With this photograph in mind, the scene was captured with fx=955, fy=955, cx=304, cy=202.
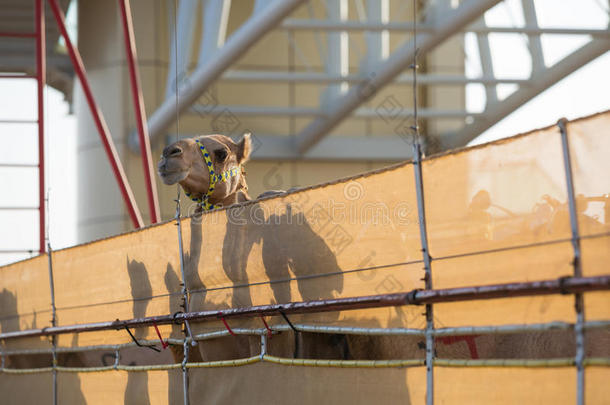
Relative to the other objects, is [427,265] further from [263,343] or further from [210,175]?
[210,175]

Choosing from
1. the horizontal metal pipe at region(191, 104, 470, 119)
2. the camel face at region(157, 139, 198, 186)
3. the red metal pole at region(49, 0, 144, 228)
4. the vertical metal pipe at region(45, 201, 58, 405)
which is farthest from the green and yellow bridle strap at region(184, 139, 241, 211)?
the horizontal metal pipe at region(191, 104, 470, 119)

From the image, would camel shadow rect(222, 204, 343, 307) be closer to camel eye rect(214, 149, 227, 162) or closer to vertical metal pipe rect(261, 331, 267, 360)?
vertical metal pipe rect(261, 331, 267, 360)

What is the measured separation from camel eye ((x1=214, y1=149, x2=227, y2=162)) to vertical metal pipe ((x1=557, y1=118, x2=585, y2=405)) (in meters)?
4.15

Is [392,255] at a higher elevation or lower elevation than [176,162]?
lower

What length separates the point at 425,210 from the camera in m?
4.32

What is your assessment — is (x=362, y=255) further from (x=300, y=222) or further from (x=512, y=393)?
(x=512, y=393)

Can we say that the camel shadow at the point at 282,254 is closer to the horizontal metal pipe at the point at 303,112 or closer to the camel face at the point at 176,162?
the camel face at the point at 176,162

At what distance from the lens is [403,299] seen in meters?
4.29

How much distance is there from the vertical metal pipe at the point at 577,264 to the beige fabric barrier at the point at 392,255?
3cm

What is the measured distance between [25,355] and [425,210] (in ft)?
17.8

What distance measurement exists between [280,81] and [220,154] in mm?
11096

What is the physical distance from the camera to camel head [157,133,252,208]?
7.07m

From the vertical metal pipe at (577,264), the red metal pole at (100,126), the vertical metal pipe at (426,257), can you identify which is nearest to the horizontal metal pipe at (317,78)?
→ the red metal pole at (100,126)

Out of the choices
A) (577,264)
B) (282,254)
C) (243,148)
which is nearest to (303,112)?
(243,148)
